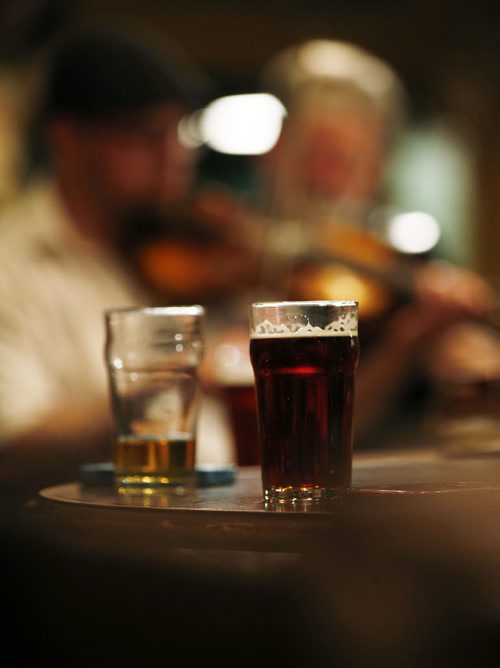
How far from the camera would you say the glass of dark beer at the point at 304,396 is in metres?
0.93

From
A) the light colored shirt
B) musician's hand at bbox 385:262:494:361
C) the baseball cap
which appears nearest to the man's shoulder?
the light colored shirt

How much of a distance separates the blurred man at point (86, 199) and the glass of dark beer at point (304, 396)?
183 centimetres

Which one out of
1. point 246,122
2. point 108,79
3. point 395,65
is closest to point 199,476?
point 108,79

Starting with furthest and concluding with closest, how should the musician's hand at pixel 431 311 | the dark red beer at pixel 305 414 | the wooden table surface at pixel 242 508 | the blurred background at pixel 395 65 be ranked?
1. the blurred background at pixel 395 65
2. the musician's hand at pixel 431 311
3. the dark red beer at pixel 305 414
4. the wooden table surface at pixel 242 508

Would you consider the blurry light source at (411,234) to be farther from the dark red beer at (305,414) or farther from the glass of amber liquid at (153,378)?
the dark red beer at (305,414)

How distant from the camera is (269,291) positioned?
3049 millimetres

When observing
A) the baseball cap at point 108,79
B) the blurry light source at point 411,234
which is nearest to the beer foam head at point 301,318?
the baseball cap at point 108,79

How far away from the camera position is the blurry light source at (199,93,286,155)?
4285mm

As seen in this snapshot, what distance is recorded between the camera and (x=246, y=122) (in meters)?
4.36

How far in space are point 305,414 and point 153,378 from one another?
23 cm

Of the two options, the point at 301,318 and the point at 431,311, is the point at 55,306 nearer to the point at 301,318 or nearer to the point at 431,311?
the point at 431,311

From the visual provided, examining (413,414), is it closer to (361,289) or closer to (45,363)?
(361,289)

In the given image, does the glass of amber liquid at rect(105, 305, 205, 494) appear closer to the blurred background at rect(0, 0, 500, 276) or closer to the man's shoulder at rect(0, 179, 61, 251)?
the man's shoulder at rect(0, 179, 61, 251)

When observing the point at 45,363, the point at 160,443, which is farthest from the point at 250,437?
the point at 45,363
